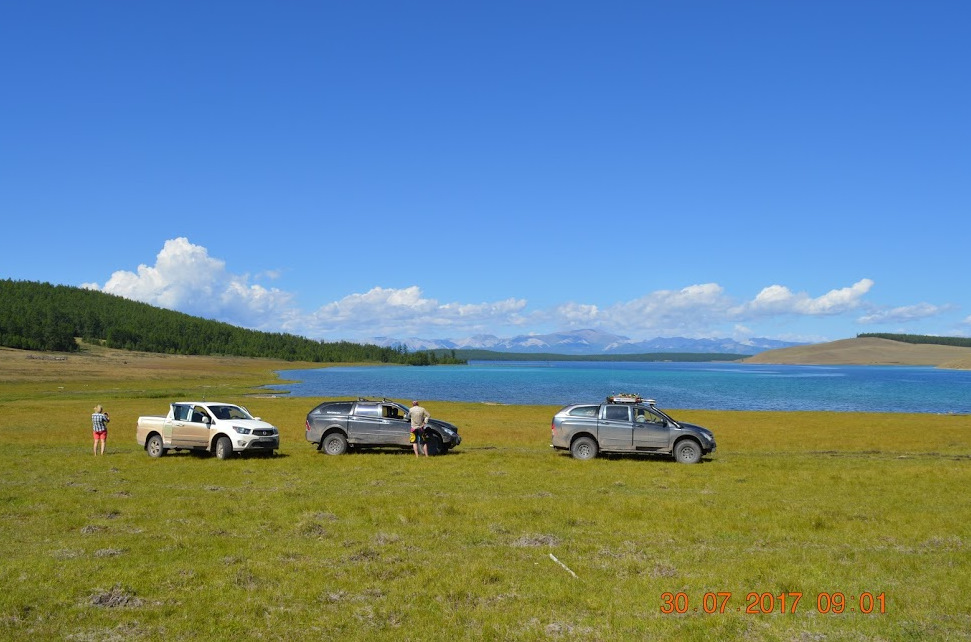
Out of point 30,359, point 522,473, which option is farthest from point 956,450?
point 30,359

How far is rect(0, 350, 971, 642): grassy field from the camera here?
820 cm

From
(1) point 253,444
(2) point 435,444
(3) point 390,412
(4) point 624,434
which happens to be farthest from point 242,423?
(4) point 624,434

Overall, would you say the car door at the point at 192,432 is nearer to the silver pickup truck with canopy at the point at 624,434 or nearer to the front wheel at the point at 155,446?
the front wheel at the point at 155,446

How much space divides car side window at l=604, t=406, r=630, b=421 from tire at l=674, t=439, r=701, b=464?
6.80 feet

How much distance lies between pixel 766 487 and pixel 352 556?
12172 mm

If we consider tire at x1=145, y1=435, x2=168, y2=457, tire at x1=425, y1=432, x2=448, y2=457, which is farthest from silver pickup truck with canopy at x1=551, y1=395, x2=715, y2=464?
tire at x1=145, y1=435, x2=168, y2=457

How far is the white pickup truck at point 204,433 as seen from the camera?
25359 mm

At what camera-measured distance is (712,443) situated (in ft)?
82.5

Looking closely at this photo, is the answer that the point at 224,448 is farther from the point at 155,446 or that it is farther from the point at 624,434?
the point at 624,434

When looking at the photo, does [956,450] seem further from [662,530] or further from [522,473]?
[662,530]

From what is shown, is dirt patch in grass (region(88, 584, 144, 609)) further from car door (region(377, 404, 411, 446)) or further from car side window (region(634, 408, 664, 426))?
car side window (region(634, 408, 664, 426))

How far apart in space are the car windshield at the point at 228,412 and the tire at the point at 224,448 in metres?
1.02

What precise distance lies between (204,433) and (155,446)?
81.7 inches

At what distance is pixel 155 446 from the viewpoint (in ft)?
85.4
